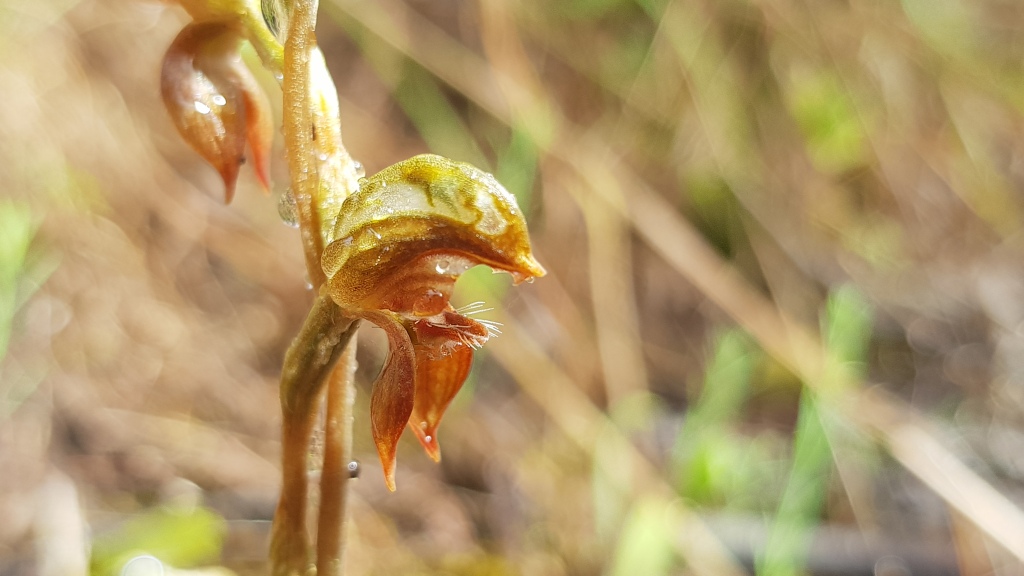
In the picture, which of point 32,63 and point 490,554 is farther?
point 32,63

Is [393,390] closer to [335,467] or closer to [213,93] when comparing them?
[335,467]

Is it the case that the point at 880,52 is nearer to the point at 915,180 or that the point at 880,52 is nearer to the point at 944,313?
the point at 915,180

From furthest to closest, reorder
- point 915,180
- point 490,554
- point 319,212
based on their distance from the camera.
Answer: point 915,180
point 490,554
point 319,212

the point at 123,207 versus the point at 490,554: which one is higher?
the point at 123,207

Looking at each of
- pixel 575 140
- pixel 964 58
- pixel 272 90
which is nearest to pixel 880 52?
pixel 964 58

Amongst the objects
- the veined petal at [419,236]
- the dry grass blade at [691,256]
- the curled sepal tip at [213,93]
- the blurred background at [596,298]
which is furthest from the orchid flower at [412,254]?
the dry grass blade at [691,256]

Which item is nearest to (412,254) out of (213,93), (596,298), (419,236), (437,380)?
(419,236)

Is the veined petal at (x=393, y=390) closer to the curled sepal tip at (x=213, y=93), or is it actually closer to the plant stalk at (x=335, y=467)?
the plant stalk at (x=335, y=467)
